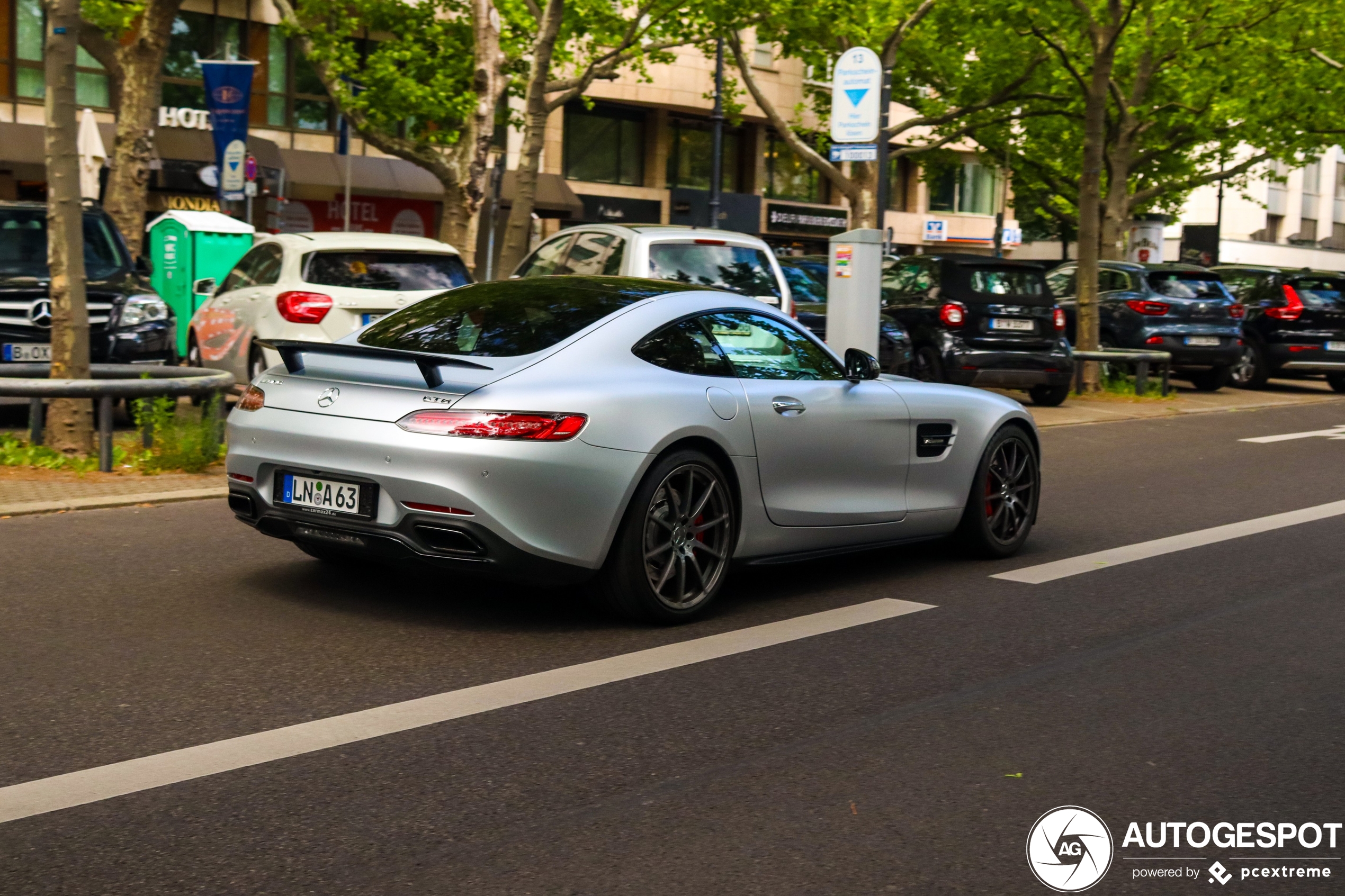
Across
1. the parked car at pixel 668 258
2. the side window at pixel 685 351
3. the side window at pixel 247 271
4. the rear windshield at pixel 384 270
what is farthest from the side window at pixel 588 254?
the side window at pixel 685 351

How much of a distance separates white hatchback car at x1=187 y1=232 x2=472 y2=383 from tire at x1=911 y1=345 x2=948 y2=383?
5.90 metres

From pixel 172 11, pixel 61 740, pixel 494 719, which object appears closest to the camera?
pixel 61 740

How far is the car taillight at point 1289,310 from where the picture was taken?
902 inches

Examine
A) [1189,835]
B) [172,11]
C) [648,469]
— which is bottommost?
[1189,835]

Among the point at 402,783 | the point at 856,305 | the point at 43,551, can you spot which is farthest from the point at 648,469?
the point at 856,305

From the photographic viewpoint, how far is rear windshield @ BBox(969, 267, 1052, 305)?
1731 centimetres

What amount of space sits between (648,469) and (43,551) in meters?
3.10

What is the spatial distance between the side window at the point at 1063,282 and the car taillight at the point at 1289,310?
2.92 m

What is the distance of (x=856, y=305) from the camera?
15.3m

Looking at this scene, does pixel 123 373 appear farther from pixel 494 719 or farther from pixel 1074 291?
pixel 1074 291

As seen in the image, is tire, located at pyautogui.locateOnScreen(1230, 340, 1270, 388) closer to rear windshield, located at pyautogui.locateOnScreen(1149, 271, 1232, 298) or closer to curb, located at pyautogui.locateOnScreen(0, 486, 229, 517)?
rear windshield, located at pyautogui.locateOnScreen(1149, 271, 1232, 298)

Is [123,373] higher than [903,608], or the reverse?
[123,373]

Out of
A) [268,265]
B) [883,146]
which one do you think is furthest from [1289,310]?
[268,265]

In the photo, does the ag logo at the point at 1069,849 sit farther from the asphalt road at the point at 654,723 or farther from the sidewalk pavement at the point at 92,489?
the sidewalk pavement at the point at 92,489
